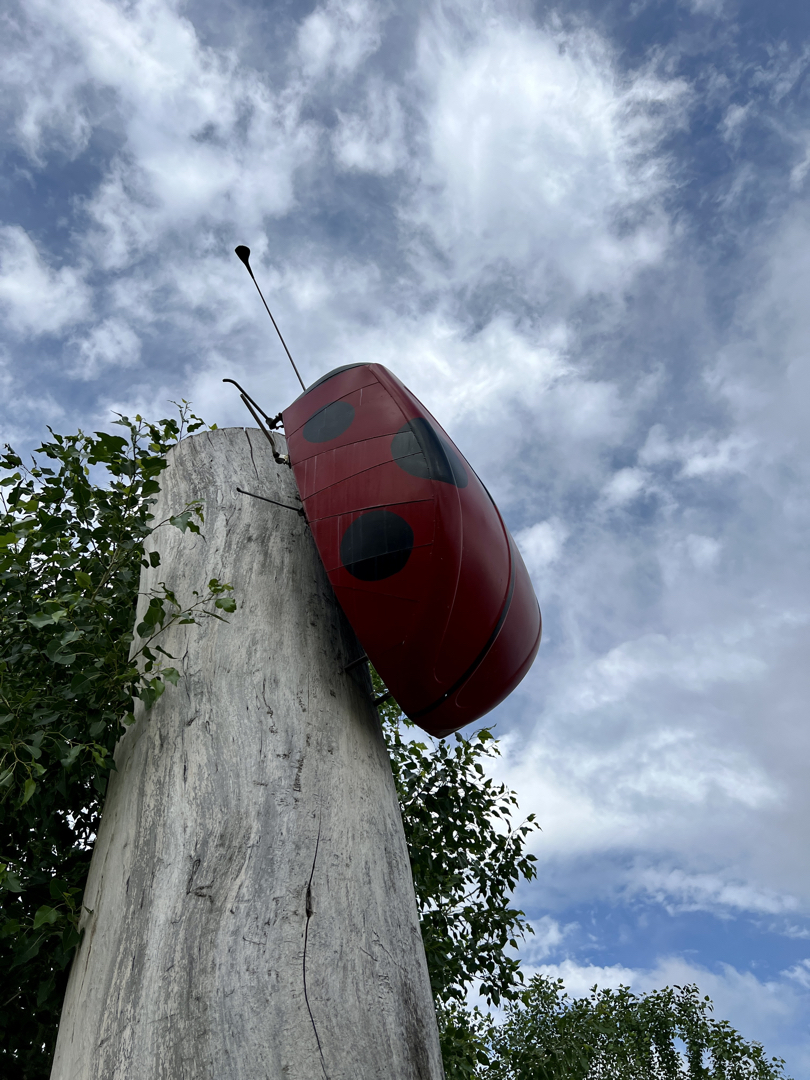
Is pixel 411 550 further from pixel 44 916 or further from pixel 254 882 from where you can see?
pixel 44 916

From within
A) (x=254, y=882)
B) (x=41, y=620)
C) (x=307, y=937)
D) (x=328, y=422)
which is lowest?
(x=307, y=937)

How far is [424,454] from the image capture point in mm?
2713

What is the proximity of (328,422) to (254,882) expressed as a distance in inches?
68.1

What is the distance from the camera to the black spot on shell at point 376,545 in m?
2.54

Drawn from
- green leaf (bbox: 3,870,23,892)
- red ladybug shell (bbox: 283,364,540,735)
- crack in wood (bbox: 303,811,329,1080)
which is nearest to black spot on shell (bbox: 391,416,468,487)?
red ladybug shell (bbox: 283,364,540,735)

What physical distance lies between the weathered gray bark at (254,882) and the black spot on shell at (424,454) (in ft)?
2.02

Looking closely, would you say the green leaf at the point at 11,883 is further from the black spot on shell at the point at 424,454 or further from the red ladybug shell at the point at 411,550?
the black spot on shell at the point at 424,454

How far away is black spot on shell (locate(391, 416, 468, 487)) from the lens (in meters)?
2.67

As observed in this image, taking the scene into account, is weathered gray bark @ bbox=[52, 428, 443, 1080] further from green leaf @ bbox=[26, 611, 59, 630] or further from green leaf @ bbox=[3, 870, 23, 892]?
green leaf @ bbox=[26, 611, 59, 630]

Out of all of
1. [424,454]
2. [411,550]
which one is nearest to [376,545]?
[411,550]

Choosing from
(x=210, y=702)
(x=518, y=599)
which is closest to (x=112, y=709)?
(x=210, y=702)

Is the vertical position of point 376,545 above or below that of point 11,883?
above

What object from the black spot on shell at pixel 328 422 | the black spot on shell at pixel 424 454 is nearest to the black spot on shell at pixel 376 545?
the black spot on shell at pixel 424 454

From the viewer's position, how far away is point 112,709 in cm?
247
